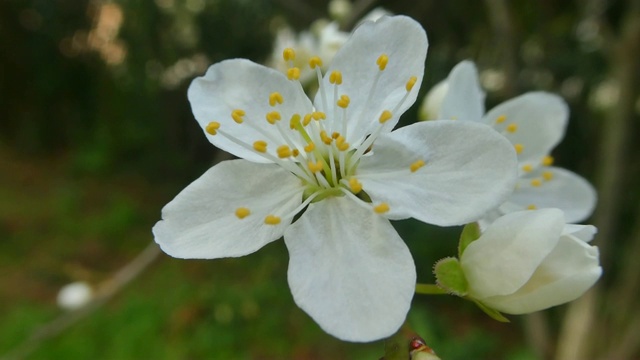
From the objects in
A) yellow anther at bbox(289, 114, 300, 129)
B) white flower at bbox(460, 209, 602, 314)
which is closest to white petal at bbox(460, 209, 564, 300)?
white flower at bbox(460, 209, 602, 314)

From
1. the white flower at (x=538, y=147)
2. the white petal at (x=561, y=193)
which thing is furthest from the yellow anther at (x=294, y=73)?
the white petal at (x=561, y=193)

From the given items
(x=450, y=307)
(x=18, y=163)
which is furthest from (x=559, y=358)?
(x=18, y=163)

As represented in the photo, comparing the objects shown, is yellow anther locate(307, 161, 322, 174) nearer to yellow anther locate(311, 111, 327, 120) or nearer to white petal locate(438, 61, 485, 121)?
yellow anther locate(311, 111, 327, 120)

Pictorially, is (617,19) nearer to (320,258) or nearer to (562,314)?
(562,314)

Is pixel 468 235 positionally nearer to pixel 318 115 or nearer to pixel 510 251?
pixel 510 251

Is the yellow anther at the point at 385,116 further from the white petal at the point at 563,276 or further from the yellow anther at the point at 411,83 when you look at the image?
the white petal at the point at 563,276
